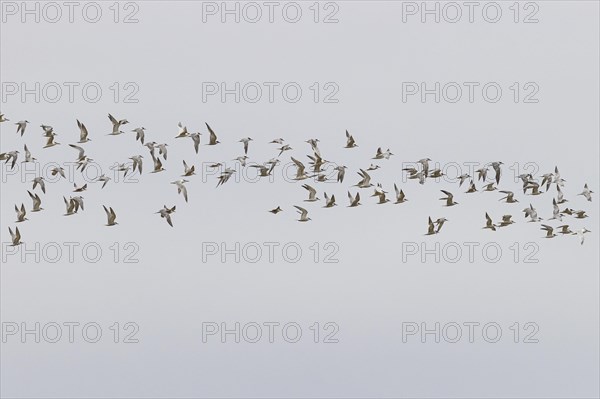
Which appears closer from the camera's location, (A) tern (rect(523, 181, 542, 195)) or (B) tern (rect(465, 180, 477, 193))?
(A) tern (rect(523, 181, 542, 195))

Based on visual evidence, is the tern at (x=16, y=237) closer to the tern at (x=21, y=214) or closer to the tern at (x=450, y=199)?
the tern at (x=21, y=214)

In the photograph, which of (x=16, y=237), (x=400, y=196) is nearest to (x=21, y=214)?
(x=16, y=237)

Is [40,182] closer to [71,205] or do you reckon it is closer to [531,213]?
[71,205]

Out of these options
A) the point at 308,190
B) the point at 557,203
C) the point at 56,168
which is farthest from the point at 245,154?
the point at 557,203

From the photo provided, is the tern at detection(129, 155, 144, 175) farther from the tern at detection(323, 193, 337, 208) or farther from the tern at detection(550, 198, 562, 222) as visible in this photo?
the tern at detection(550, 198, 562, 222)

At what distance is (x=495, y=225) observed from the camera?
8275 centimetres

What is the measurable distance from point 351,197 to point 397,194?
7.73 feet

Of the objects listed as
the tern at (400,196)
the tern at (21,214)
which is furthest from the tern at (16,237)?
the tern at (400,196)

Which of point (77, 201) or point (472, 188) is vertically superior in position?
point (472, 188)

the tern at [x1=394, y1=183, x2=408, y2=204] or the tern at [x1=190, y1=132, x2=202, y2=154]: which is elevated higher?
the tern at [x1=190, y1=132, x2=202, y2=154]

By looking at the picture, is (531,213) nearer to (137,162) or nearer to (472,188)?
(472,188)

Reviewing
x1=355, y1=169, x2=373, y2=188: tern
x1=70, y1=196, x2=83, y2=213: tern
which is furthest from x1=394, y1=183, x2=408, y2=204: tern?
x1=70, y1=196, x2=83, y2=213: tern

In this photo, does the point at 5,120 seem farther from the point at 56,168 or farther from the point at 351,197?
the point at 351,197

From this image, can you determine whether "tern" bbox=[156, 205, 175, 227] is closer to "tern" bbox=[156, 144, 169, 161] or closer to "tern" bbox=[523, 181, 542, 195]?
"tern" bbox=[156, 144, 169, 161]
